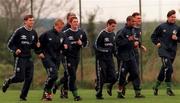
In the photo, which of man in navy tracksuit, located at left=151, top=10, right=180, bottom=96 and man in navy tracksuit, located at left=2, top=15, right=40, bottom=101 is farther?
man in navy tracksuit, located at left=151, top=10, right=180, bottom=96

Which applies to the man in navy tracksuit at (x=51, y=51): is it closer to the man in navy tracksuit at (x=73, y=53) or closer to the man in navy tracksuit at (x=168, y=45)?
the man in navy tracksuit at (x=73, y=53)

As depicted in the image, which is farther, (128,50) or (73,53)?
(128,50)

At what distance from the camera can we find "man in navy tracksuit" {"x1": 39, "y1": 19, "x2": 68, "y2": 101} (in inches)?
603

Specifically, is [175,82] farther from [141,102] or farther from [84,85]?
[141,102]

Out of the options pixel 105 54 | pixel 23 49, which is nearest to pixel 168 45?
pixel 105 54

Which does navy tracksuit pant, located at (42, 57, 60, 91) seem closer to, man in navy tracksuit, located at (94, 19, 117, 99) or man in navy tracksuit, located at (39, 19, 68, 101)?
man in navy tracksuit, located at (39, 19, 68, 101)

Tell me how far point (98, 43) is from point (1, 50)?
50.2 ft

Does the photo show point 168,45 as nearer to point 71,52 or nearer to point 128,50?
point 128,50

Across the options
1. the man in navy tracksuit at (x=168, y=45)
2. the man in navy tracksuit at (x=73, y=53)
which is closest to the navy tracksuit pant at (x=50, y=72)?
the man in navy tracksuit at (x=73, y=53)

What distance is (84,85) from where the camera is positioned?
2466 centimetres

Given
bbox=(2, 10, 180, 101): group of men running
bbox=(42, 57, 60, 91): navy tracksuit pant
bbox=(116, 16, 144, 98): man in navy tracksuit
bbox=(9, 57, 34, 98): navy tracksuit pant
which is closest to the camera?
bbox=(9, 57, 34, 98): navy tracksuit pant

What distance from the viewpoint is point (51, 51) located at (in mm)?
15539

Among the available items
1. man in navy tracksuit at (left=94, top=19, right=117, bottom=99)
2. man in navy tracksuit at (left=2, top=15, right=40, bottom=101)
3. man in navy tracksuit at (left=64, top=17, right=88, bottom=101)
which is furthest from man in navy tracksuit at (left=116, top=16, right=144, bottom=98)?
man in navy tracksuit at (left=2, top=15, right=40, bottom=101)

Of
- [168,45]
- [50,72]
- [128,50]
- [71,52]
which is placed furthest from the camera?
[168,45]
